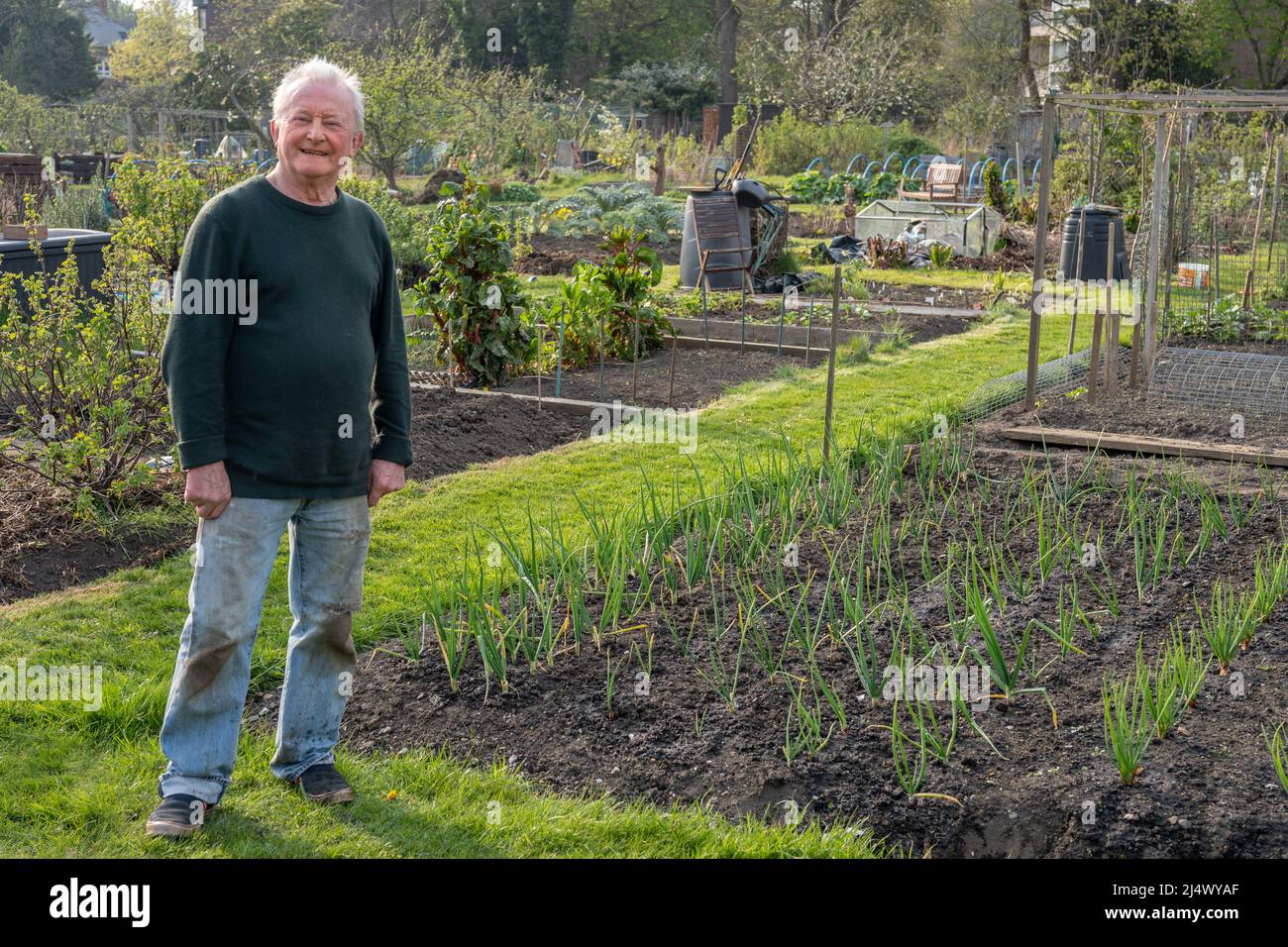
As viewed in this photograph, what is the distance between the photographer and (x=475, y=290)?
7949mm

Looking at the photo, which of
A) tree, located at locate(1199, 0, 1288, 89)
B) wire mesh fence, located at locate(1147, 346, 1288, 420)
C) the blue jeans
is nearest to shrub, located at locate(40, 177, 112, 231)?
wire mesh fence, located at locate(1147, 346, 1288, 420)

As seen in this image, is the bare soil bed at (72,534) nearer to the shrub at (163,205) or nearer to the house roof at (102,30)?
the shrub at (163,205)

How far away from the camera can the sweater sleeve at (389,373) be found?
10.9ft

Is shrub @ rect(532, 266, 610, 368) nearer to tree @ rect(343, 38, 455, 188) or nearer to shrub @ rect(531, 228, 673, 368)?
shrub @ rect(531, 228, 673, 368)

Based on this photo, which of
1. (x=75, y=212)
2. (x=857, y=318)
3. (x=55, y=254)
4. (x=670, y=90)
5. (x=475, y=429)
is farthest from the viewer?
(x=670, y=90)

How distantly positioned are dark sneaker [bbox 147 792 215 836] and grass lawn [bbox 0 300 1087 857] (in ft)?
0.12

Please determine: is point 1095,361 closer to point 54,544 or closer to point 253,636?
point 54,544

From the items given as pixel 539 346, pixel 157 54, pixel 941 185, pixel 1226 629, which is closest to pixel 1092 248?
pixel 539 346

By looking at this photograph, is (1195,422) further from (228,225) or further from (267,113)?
(267,113)

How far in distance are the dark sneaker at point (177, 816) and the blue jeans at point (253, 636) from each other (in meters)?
0.02

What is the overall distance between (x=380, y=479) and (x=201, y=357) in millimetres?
569

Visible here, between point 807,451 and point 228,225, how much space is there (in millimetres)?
3524

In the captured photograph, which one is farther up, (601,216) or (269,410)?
(601,216)
